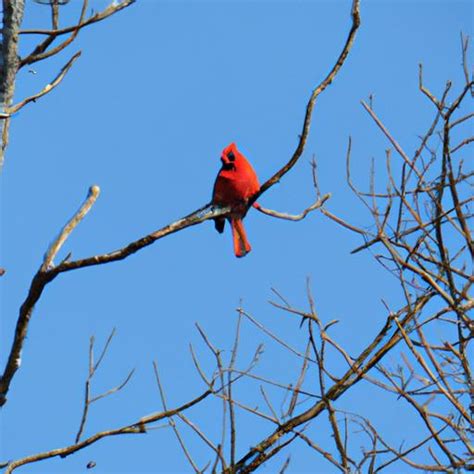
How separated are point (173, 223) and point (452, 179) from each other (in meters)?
1.02

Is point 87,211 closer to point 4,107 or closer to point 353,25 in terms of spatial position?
point 4,107

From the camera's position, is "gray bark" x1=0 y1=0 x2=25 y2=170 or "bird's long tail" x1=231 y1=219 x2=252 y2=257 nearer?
"gray bark" x1=0 y1=0 x2=25 y2=170

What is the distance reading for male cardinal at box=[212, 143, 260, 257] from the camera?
5082 millimetres

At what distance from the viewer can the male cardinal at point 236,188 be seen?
5082 millimetres

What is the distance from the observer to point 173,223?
3.70 metres

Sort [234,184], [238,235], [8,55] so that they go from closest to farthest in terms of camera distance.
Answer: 1. [8,55]
2. [234,184]
3. [238,235]

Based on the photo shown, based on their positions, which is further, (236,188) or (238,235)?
(238,235)

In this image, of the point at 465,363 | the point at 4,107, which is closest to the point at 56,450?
the point at 4,107

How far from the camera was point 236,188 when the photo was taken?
5078mm

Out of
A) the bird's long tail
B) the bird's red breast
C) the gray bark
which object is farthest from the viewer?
the bird's long tail

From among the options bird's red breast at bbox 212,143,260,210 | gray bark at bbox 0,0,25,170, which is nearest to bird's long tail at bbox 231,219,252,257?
bird's red breast at bbox 212,143,260,210

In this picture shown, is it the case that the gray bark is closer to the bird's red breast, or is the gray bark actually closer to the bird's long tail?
the bird's red breast

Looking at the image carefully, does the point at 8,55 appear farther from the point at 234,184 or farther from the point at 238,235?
the point at 238,235

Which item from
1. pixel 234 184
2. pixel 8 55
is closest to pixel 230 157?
pixel 234 184
